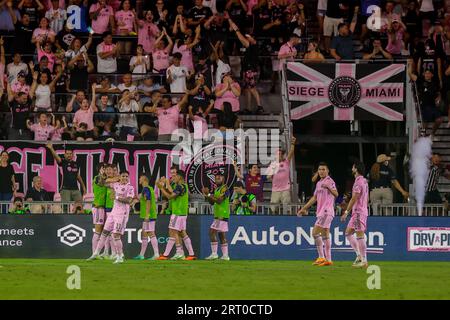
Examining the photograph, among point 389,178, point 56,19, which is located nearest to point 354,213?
point 389,178

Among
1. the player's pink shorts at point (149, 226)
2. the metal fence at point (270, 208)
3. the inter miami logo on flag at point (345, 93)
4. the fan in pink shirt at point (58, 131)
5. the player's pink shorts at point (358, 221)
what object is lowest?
the player's pink shorts at point (149, 226)

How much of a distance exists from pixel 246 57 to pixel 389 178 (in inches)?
232

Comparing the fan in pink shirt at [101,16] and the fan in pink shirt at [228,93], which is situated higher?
the fan in pink shirt at [101,16]

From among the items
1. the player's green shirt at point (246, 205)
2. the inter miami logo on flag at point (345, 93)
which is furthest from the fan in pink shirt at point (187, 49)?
the player's green shirt at point (246, 205)

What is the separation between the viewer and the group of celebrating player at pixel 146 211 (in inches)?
1106

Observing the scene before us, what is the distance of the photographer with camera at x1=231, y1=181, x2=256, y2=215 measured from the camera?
30328 mm

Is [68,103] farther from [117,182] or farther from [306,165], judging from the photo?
[306,165]

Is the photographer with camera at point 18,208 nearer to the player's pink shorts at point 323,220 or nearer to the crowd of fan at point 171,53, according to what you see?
the crowd of fan at point 171,53

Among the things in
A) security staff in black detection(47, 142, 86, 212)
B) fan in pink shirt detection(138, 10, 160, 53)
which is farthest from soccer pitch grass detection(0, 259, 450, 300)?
fan in pink shirt detection(138, 10, 160, 53)

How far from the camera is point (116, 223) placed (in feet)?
92.0

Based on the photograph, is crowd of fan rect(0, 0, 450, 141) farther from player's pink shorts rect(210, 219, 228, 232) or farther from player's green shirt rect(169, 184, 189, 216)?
player's pink shorts rect(210, 219, 228, 232)

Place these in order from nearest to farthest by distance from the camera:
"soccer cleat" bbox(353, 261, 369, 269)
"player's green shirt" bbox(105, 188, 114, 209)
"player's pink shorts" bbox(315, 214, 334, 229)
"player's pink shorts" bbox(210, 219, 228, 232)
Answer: "soccer cleat" bbox(353, 261, 369, 269), "player's pink shorts" bbox(315, 214, 334, 229), "player's green shirt" bbox(105, 188, 114, 209), "player's pink shorts" bbox(210, 219, 228, 232)

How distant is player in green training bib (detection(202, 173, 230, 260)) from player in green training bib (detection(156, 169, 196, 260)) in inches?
24.0

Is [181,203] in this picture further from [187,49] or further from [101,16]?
[101,16]
